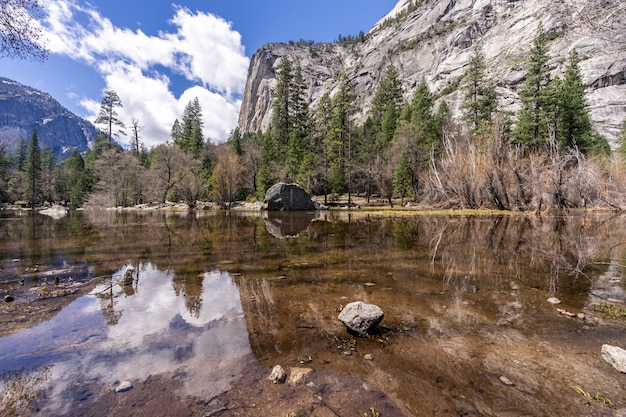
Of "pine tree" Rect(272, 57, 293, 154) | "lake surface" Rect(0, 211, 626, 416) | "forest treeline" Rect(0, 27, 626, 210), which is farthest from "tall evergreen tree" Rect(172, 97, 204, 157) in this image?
"lake surface" Rect(0, 211, 626, 416)

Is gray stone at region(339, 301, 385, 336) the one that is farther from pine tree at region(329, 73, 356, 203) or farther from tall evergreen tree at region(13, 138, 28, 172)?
tall evergreen tree at region(13, 138, 28, 172)

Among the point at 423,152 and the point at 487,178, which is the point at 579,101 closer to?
the point at 423,152

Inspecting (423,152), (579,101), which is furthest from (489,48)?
(423,152)

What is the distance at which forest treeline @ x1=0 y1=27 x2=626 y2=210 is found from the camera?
89.6 feet

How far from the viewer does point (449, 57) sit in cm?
9306

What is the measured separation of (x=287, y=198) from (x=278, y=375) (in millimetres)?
31114

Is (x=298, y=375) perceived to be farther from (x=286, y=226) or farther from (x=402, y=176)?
(x=402, y=176)

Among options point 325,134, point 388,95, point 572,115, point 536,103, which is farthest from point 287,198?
point 388,95

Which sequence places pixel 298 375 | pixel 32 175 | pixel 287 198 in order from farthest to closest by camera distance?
pixel 32 175 < pixel 287 198 < pixel 298 375

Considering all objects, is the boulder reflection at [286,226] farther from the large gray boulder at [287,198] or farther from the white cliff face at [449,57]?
the white cliff face at [449,57]

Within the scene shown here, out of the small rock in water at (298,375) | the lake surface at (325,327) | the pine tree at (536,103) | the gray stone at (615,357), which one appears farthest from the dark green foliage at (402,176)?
the small rock in water at (298,375)

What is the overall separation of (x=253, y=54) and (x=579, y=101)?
509 feet

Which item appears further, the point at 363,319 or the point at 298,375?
the point at 363,319

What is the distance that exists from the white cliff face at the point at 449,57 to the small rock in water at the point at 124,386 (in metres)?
38.3
